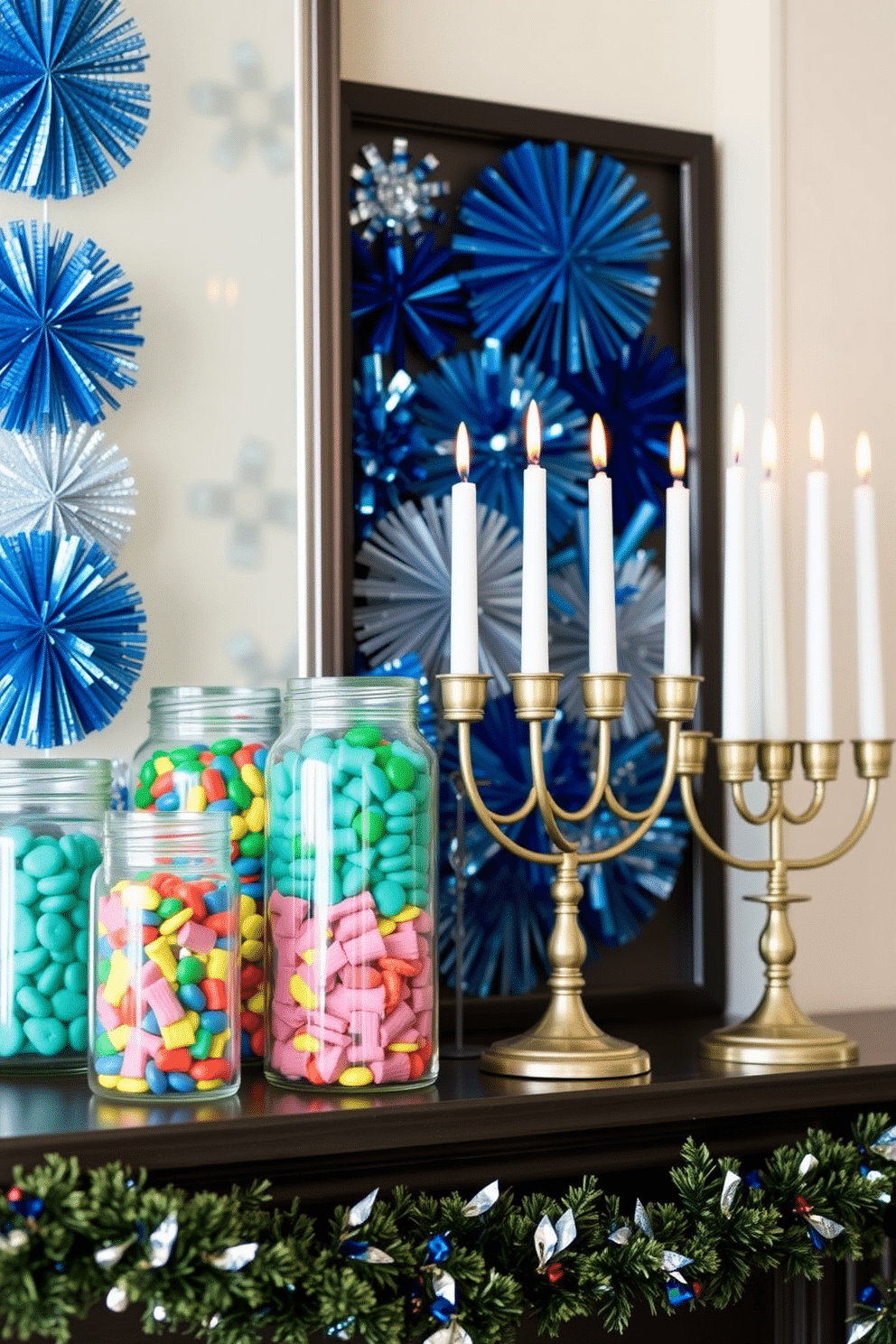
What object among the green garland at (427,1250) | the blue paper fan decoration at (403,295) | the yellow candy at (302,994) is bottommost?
the green garland at (427,1250)

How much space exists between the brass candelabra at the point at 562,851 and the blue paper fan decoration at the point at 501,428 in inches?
10.5

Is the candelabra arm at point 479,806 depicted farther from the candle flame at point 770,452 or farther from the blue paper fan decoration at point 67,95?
the blue paper fan decoration at point 67,95

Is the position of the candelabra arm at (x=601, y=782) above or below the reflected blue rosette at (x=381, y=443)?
below

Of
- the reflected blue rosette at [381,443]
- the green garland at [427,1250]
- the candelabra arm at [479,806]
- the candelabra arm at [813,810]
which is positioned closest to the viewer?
the green garland at [427,1250]

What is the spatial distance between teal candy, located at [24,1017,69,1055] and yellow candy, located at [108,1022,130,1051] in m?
0.09

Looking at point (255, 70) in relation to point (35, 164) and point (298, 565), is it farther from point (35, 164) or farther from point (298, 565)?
point (298, 565)

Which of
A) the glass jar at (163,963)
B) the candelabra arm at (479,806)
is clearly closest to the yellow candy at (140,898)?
the glass jar at (163,963)

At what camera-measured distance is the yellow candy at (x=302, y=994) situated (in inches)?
36.2

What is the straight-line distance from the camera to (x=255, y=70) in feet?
3.82

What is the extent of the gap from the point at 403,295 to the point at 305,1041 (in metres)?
0.59

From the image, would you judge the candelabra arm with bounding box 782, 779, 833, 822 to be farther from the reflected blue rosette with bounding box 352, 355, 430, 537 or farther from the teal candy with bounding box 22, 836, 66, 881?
the teal candy with bounding box 22, 836, 66, 881

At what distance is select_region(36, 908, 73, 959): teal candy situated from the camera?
96 cm

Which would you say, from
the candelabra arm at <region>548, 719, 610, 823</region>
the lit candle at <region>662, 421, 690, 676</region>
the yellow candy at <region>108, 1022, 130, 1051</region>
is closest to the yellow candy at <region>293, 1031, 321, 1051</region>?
A: the yellow candy at <region>108, 1022, 130, 1051</region>

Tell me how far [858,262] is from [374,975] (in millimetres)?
785
